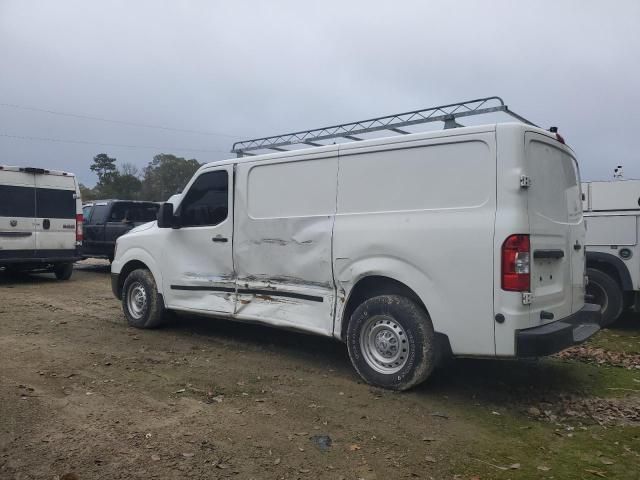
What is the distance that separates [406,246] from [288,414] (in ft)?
5.58

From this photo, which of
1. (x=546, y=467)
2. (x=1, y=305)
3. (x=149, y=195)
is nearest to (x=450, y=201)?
(x=546, y=467)

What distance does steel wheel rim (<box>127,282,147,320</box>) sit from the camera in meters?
7.32

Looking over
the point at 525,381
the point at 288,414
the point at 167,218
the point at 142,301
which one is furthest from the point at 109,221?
the point at 525,381

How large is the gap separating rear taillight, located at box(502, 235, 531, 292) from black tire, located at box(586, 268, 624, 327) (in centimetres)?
393

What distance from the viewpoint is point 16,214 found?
450 inches

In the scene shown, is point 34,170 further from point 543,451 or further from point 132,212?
point 543,451

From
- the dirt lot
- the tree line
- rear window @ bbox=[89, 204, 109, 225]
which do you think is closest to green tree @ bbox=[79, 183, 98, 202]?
the tree line

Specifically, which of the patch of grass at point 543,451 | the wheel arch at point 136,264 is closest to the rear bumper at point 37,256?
the wheel arch at point 136,264

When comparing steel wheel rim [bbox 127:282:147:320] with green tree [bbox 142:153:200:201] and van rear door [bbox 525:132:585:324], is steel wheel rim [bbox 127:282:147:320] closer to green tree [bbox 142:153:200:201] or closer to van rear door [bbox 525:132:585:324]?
van rear door [bbox 525:132:585:324]

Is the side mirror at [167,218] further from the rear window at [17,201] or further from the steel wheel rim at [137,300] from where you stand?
the rear window at [17,201]

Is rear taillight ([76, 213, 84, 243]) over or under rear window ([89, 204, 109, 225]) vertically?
under

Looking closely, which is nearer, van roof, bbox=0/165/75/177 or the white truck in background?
the white truck in background

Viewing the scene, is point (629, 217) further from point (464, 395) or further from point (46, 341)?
point (46, 341)

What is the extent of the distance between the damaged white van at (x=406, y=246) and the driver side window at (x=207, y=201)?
2 centimetres
